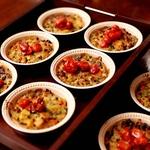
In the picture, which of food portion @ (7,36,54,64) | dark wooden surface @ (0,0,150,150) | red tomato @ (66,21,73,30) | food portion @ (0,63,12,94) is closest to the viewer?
dark wooden surface @ (0,0,150,150)

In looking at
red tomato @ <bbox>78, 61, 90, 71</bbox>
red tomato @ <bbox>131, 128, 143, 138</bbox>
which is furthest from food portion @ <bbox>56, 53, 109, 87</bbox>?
red tomato @ <bbox>131, 128, 143, 138</bbox>

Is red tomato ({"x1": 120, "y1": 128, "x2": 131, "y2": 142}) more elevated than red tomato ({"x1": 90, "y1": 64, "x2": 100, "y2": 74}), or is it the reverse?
red tomato ({"x1": 90, "y1": 64, "x2": 100, "y2": 74})

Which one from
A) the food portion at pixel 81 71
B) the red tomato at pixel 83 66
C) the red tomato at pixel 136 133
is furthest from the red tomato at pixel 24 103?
the red tomato at pixel 136 133

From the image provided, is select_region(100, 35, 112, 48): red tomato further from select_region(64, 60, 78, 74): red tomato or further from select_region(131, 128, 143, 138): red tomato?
select_region(131, 128, 143, 138): red tomato

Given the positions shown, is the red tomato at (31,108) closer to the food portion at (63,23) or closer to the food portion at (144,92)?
the food portion at (144,92)

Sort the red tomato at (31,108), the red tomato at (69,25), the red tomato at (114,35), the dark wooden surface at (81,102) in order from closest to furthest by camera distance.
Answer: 1. the dark wooden surface at (81,102)
2. the red tomato at (31,108)
3. the red tomato at (114,35)
4. the red tomato at (69,25)
